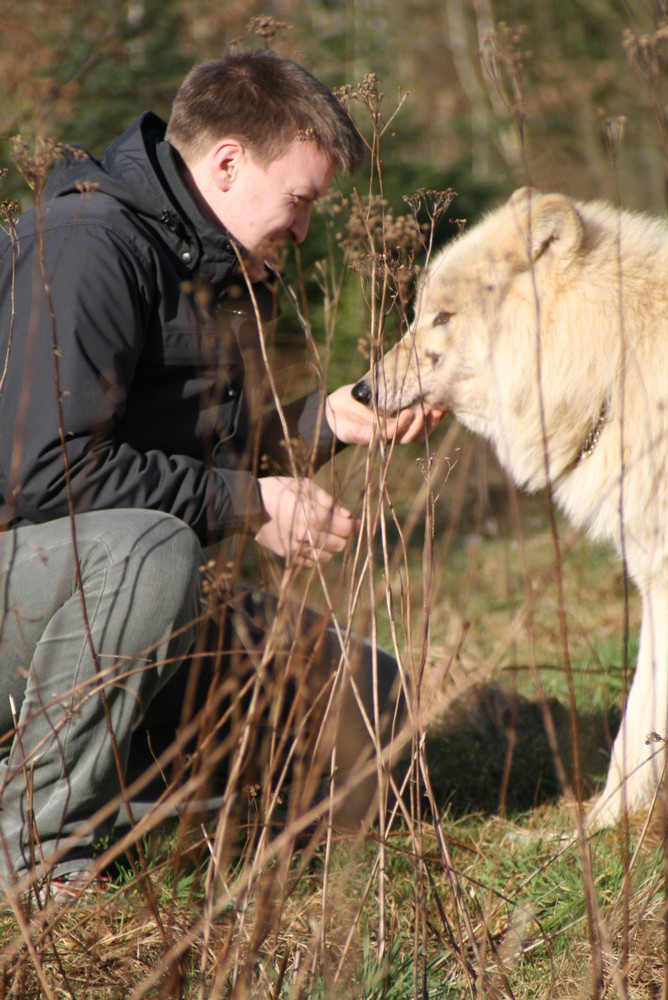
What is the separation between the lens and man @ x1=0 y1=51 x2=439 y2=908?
1.93 m

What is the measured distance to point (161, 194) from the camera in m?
2.19

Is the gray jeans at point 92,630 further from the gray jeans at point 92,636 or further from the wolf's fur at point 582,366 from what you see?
the wolf's fur at point 582,366

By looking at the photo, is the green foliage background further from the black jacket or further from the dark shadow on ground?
the dark shadow on ground

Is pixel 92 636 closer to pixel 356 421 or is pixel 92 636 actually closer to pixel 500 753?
pixel 356 421

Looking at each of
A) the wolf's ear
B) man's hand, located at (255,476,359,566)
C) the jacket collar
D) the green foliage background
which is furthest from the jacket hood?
the wolf's ear

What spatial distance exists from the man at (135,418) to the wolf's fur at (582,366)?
440mm

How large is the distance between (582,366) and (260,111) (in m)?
1.04

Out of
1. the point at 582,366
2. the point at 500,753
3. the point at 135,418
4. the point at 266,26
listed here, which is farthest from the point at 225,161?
the point at 500,753

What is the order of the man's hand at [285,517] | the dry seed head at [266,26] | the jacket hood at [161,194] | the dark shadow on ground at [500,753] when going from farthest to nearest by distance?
1. the dark shadow on ground at [500,753]
2. the jacket hood at [161,194]
3. the man's hand at [285,517]
4. the dry seed head at [266,26]

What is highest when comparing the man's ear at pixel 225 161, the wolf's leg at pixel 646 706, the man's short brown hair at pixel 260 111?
the man's short brown hair at pixel 260 111

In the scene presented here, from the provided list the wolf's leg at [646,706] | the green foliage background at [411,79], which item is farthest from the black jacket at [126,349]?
the wolf's leg at [646,706]

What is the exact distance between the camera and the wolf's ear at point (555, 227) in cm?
245

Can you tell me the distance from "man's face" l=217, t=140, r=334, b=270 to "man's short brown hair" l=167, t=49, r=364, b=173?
0.03 metres

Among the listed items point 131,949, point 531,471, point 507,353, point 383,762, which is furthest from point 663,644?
point 131,949
